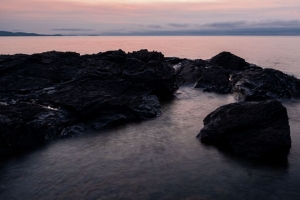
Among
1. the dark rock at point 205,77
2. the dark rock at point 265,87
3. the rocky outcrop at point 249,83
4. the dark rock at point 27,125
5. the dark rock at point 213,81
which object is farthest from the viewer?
the dark rock at point 205,77

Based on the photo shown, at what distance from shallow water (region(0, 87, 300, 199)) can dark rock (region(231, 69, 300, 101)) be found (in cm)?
1311

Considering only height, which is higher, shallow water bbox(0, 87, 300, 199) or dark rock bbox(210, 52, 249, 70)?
dark rock bbox(210, 52, 249, 70)

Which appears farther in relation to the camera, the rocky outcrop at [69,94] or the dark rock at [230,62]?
the dark rock at [230,62]

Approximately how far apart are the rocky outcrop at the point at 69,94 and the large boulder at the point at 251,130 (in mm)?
10845

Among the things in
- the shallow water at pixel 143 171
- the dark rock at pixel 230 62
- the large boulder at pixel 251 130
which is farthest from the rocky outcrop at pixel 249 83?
the large boulder at pixel 251 130

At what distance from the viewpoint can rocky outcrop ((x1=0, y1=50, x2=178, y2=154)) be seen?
85.4 feet

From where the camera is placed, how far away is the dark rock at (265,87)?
4103cm

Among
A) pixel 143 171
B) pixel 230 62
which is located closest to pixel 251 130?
pixel 143 171

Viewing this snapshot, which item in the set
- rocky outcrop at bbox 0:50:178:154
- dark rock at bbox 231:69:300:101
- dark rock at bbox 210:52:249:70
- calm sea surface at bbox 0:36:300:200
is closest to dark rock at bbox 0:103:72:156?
rocky outcrop at bbox 0:50:178:154

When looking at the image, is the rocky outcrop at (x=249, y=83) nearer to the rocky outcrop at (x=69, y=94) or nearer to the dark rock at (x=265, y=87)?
the dark rock at (x=265, y=87)

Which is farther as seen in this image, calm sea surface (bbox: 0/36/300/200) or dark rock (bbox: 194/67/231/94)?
dark rock (bbox: 194/67/231/94)

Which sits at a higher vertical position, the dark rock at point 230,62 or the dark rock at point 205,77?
the dark rock at point 230,62

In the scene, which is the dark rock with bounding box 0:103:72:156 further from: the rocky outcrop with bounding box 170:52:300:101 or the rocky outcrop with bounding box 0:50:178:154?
the rocky outcrop with bounding box 170:52:300:101

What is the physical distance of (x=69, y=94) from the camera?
3269 centimetres
